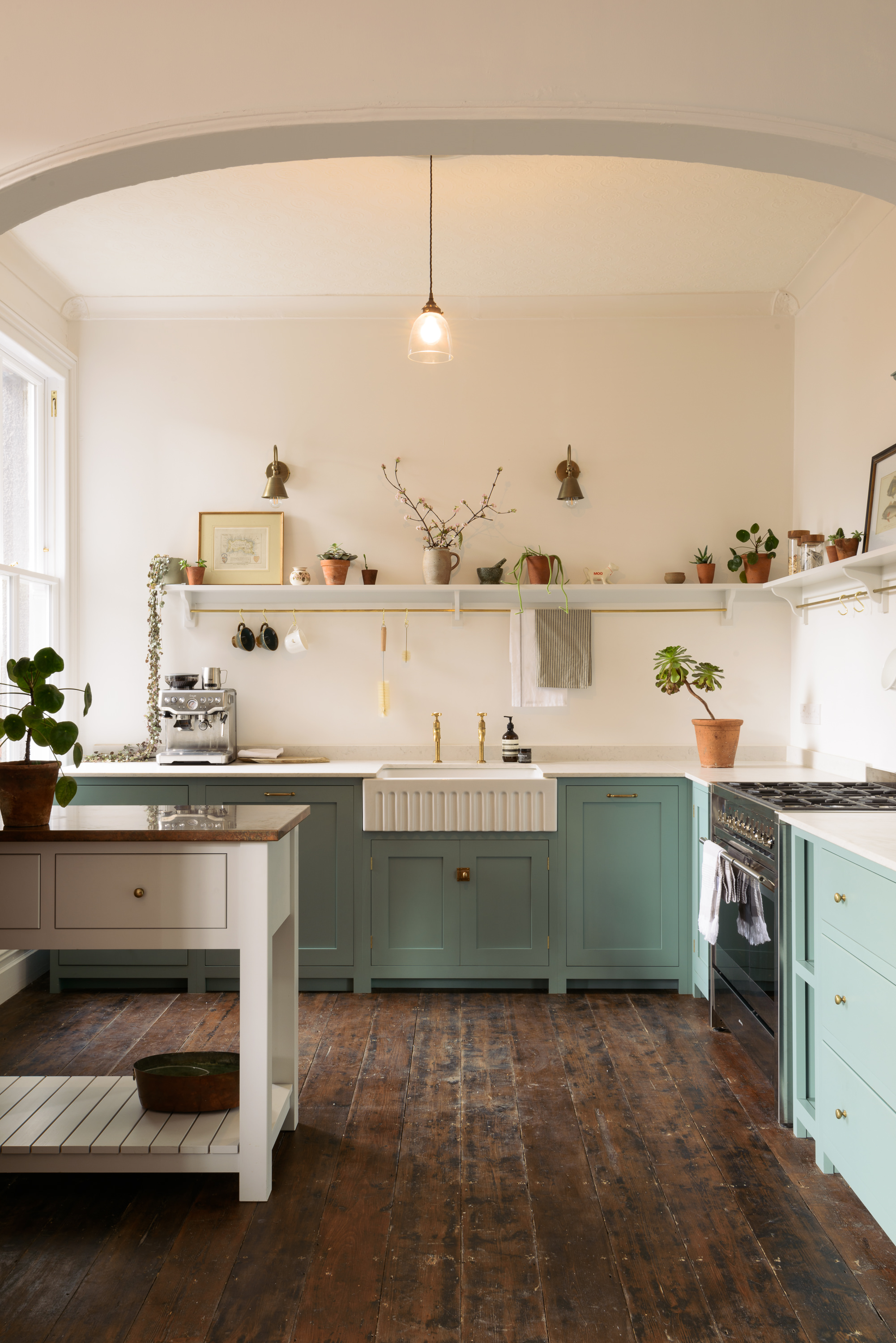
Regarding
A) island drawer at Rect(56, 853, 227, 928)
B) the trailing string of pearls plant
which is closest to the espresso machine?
the trailing string of pearls plant

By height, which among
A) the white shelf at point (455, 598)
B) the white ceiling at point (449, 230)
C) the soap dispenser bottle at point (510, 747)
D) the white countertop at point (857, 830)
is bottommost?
the white countertop at point (857, 830)

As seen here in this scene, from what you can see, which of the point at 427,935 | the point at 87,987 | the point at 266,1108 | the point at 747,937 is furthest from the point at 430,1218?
the point at 87,987

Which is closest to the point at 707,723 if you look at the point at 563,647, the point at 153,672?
the point at 563,647

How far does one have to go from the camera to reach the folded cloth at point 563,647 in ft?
14.6

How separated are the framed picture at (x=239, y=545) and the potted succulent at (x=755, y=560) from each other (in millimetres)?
2148

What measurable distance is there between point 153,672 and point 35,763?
2103 millimetres

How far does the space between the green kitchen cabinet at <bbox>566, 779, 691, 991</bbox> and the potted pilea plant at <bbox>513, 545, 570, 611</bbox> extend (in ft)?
3.25

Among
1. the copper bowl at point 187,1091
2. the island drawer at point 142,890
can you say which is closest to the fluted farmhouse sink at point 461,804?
the copper bowl at point 187,1091

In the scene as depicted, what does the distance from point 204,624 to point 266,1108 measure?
8.96ft

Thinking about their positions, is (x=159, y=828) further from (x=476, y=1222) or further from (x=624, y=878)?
(x=624, y=878)

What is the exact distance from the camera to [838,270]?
154 inches

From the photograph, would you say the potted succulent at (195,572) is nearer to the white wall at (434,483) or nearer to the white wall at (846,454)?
the white wall at (434,483)

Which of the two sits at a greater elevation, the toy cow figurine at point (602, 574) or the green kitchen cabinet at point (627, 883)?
the toy cow figurine at point (602, 574)

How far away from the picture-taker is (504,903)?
12.9 ft
